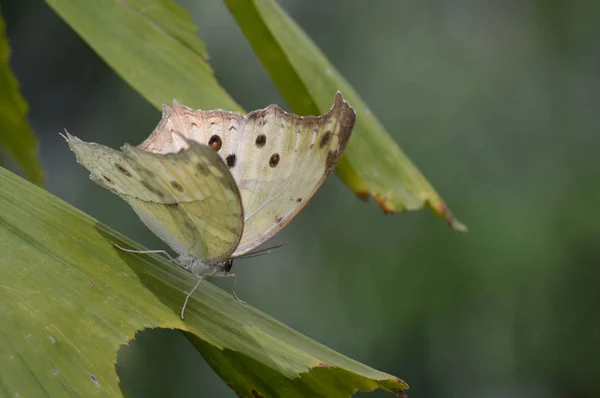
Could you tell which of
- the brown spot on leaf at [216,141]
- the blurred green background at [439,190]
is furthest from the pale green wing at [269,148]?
the blurred green background at [439,190]

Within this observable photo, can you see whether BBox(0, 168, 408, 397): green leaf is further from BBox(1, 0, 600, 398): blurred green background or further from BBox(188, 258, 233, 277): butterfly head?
BBox(1, 0, 600, 398): blurred green background

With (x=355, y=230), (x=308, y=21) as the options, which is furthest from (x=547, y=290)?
(x=308, y=21)

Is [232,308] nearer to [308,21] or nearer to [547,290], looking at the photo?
[547,290]

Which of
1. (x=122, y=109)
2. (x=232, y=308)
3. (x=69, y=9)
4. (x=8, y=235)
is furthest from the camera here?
(x=122, y=109)

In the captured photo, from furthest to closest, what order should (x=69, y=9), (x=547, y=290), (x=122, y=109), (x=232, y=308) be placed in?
(x=122, y=109) → (x=547, y=290) → (x=69, y=9) → (x=232, y=308)

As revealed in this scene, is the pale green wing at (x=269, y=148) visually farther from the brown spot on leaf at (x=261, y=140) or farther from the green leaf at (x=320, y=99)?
the green leaf at (x=320, y=99)
